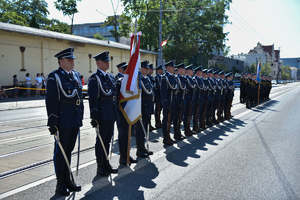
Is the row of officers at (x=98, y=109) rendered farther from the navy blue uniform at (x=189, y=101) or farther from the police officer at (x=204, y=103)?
the police officer at (x=204, y=103)

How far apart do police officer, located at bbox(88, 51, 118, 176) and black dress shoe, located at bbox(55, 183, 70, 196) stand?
0.83 m

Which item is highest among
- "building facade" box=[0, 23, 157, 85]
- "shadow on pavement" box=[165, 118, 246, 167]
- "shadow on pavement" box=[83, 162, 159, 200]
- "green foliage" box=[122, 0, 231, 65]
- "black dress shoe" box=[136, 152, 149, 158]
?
"green foliage" box=[122, 0, 231, 65]

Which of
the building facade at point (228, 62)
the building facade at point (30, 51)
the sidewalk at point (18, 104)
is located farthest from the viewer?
the building facade at point (228, 62)

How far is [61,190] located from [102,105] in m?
1.40

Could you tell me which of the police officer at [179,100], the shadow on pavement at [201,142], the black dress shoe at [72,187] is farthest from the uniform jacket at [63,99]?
the police officer at [179,100]

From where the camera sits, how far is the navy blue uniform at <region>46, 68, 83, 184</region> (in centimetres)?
394

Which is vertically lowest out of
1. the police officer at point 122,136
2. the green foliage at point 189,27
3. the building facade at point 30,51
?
the police officer at point 122,136

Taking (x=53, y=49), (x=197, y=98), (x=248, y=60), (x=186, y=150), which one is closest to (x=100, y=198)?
(x=186, y=150)

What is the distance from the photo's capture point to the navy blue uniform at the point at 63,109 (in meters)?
3.94

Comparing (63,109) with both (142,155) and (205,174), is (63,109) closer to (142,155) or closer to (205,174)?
(142,155)

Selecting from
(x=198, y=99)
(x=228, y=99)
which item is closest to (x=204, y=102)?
(x=198, y=99)

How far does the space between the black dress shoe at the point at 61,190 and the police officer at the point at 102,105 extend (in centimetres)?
83

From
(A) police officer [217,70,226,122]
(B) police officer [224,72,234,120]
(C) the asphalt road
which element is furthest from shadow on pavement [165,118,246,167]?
(B) police officer [224,72,234,120]

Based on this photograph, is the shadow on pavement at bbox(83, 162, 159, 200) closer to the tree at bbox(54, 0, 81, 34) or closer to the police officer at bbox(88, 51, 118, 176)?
the police officer at bbox(88, 51, 118, 176)
